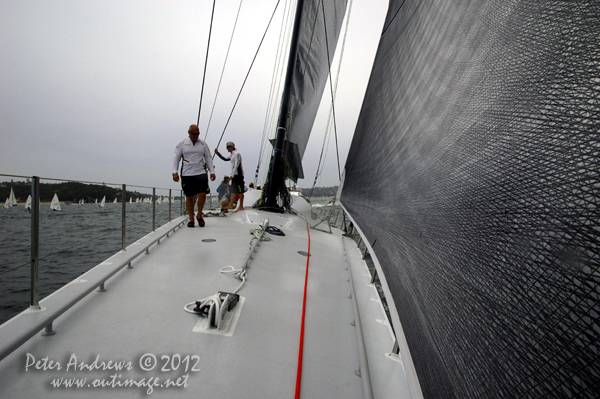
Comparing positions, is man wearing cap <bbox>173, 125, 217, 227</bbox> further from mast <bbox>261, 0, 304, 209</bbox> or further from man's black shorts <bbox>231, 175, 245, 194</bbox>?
mast <bbox>261, 0, 304, 209</bbox>

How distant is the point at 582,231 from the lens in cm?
36

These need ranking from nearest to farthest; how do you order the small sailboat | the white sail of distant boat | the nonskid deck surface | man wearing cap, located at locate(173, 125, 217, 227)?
the nonskid deck surface < the small sailboat < the white sail of distant boat < man wearing cap, located at locate(173, 125, 217, 227)

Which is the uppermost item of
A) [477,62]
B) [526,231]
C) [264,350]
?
[477,62]

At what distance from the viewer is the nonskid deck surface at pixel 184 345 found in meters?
1.07

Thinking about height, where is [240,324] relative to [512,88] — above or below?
below

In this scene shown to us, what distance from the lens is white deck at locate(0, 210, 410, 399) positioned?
1091mm

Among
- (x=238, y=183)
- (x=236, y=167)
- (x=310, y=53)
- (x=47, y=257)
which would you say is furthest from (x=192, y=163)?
(x=310, y=53)

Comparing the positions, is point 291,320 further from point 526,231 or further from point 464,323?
point 526,231

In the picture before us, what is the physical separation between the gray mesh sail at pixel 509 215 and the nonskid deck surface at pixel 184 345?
603mm

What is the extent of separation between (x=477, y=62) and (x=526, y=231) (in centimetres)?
68

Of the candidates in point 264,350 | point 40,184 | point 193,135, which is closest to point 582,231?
point 264,350

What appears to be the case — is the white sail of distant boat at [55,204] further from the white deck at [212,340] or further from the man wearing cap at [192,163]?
the man wearing cap at [192,163]

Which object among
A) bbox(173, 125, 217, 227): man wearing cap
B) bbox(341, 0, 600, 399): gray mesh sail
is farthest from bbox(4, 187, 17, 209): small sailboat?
bbox(173, 125, 217, 227): man wearing cap

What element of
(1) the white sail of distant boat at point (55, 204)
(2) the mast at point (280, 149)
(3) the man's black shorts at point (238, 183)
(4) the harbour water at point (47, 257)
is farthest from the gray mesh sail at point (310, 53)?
(1) the white sail of distant boat at point (55, 204)
